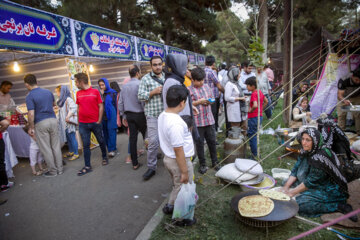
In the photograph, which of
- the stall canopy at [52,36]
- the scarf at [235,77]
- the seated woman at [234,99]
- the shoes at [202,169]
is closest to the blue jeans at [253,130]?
the seated woman at [234,99]

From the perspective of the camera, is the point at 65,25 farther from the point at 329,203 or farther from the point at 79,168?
the point at 329,203

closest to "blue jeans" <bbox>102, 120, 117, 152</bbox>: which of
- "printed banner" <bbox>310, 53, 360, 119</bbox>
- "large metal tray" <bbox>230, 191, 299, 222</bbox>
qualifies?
→ "large metal tray" <bbox>230, 191, 299, 222</bbox>

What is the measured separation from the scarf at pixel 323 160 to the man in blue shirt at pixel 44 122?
14.7 ft

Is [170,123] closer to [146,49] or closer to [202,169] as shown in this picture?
[202,169]

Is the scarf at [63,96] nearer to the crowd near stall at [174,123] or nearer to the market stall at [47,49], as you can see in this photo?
the crowd near stall at [174,123]

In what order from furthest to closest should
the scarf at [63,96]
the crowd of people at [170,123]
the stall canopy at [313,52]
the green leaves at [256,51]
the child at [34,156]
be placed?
the stall canopy at [313,52] → the scarf at [63,96] → the child at [34,156] → the green leaves at [256,51] → the crowd of people at [170,123]

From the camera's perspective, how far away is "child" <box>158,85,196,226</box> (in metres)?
2.06

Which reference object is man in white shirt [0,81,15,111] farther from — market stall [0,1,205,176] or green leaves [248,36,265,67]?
green leaves [248,36,265,67]

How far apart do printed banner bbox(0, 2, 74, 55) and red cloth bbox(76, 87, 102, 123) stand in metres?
1.62

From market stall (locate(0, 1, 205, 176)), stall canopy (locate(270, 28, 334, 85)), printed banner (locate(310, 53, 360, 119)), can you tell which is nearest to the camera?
market stall (locate(0, 1, 205, 176))

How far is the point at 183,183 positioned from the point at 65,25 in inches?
205

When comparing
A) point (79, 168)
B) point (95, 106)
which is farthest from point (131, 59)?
point (79, 168)

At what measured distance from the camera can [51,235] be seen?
255cm

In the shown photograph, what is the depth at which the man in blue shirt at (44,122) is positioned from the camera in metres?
3.79
